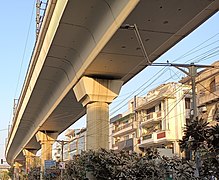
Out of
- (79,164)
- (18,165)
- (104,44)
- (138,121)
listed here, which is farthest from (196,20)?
(18,165)

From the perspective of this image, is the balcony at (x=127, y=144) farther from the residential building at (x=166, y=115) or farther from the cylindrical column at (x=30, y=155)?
the cylindrical column at (x=30, y=155)

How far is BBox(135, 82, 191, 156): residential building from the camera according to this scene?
138 ft

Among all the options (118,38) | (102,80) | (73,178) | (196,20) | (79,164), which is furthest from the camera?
(73,178)

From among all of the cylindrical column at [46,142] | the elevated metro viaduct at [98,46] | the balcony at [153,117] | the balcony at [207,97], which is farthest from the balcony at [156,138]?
the elevated metro viaduct at [98,46]

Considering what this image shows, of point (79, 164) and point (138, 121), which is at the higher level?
point (138, 121)

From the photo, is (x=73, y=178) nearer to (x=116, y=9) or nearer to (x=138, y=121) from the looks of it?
(x=116, y=9)

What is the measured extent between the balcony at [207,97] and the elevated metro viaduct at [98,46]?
1223 centimetres

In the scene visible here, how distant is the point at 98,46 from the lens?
48.5 ft

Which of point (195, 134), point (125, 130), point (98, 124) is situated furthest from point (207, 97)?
point (195, 134)

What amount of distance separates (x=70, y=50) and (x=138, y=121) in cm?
3501

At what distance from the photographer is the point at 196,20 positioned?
12.4 meters

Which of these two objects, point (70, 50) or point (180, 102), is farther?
point (180, 102)

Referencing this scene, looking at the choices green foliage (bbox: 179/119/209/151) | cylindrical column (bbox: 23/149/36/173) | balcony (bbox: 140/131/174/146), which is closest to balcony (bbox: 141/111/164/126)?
balcony (bbox: 140/131/174/146)

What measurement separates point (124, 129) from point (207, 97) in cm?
2440
